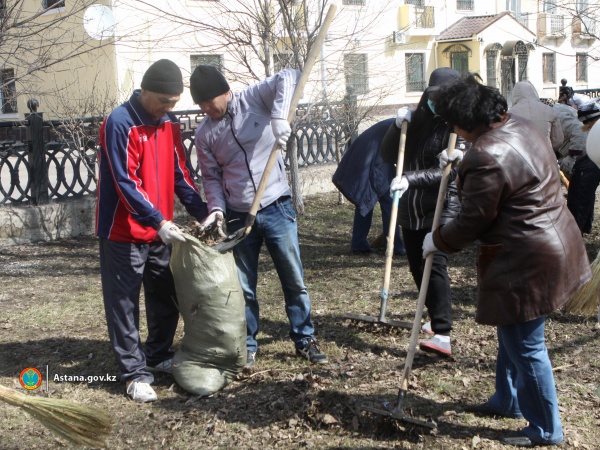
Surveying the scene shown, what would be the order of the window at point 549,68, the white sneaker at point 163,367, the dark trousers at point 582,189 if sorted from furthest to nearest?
1. the window at point 549,68
2. the dark trousers at point 582,189
3. the white sneaker at point 163,367

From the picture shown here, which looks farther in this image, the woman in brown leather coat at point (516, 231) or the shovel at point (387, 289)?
the shovel at point (387, 289)

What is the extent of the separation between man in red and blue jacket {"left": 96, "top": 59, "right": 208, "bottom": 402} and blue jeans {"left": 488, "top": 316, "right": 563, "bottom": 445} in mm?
1737

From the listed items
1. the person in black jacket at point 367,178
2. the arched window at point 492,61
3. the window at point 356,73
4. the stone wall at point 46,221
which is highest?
the arched window at point 492,61

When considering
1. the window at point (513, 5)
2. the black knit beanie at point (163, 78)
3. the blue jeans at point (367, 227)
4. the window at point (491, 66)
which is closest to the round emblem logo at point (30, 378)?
the black knit beanie at point (163, 78)

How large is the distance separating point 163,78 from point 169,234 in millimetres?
810

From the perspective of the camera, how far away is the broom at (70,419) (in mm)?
3176

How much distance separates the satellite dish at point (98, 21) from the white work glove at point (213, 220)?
3.75 metres

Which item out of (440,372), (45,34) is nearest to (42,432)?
(440,372)

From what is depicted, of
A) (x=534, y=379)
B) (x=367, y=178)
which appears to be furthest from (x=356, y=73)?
(x=534, y=379)

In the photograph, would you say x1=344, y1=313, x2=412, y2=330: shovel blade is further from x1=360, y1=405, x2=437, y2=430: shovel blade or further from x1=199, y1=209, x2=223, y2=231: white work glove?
x1=199, y1=209, x2=223, y2=231: white work glove

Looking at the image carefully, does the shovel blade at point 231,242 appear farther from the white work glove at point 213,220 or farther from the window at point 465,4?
the window at point 465,4

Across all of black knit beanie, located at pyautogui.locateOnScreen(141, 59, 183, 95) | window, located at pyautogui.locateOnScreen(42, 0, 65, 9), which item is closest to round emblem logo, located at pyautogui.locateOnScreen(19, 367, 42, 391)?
black knit beanie, located at pyautogui.locateOnScreen(141, 59, 183, 95)

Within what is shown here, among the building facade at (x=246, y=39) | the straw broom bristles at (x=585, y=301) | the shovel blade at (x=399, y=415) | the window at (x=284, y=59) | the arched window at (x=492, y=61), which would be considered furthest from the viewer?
the arched window at (x=492, y=61)

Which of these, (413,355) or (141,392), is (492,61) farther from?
(141,392)
